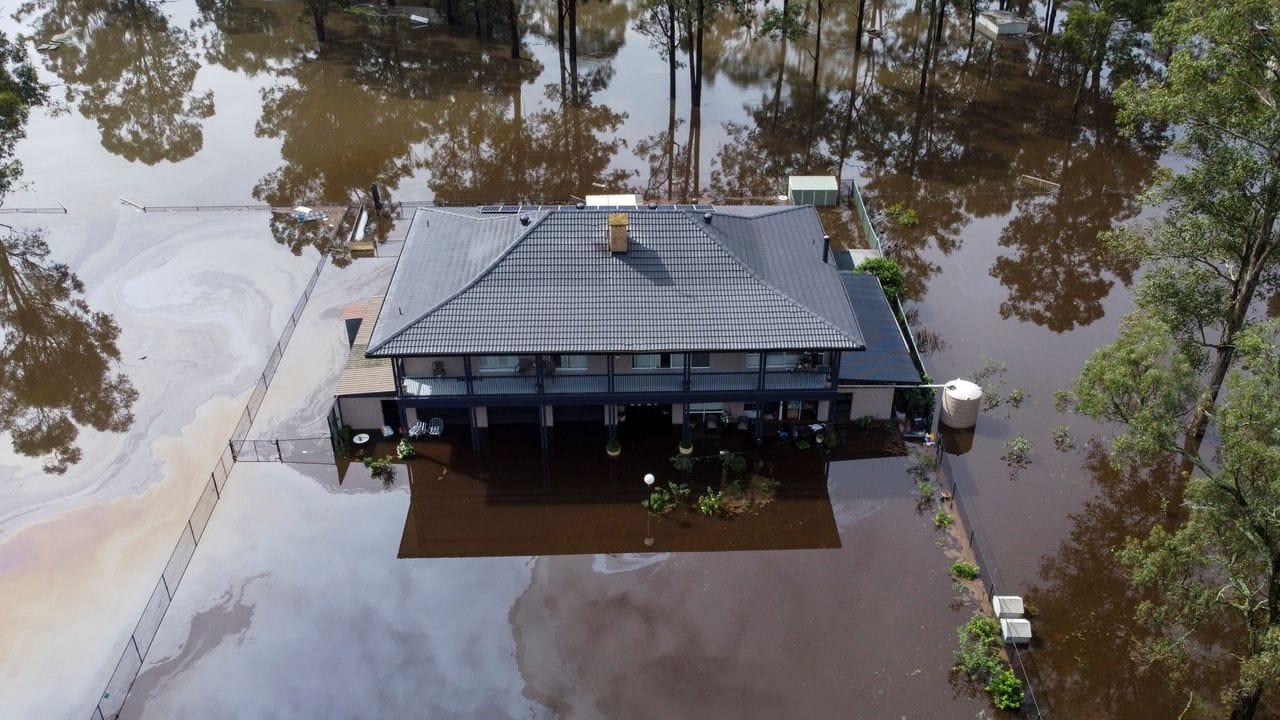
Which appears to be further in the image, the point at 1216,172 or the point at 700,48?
the point at 700,48

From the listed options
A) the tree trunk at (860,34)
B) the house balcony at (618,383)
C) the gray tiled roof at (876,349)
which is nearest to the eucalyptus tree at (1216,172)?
the gray tiled roof at (876,349)

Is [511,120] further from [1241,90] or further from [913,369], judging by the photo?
[1241,90]

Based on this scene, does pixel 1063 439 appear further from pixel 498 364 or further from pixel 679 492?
pixel 498 364

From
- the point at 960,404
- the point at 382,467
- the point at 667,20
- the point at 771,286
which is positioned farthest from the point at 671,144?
the point at 382,467

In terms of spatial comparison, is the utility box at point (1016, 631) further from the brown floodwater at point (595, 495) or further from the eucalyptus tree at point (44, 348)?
the eucalyptus tree at point (44, 348)

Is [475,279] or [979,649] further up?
[475,279]

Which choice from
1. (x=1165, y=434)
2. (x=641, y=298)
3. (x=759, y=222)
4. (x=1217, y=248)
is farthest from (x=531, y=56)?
(x=1165, y=434)
